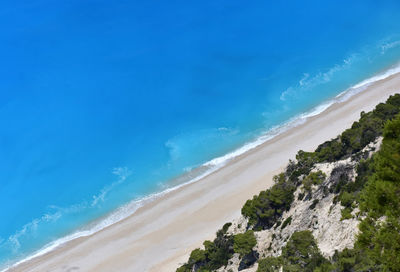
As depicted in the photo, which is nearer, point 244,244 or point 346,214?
point 346,214

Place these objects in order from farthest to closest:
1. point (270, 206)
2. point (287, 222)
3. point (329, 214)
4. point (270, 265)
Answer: point (270, 206), point (287, 222), point (329, 214), point (270, 265)

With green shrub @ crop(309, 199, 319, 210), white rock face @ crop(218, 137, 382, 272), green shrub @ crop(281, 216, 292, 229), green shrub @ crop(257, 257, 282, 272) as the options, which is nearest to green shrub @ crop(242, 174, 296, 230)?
white rock face @ crop(218, 137, 382, 272)

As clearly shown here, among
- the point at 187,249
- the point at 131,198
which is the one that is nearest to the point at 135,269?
the point at 187,249

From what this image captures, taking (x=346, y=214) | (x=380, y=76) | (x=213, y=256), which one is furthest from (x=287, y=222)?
(x=380, y=76)

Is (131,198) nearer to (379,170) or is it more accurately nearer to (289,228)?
(289,228)

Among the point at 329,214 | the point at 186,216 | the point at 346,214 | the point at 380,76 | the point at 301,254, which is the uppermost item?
the point at 380,76

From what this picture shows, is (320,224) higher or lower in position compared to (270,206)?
lower

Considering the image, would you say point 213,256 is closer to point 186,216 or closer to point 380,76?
point 186,216
